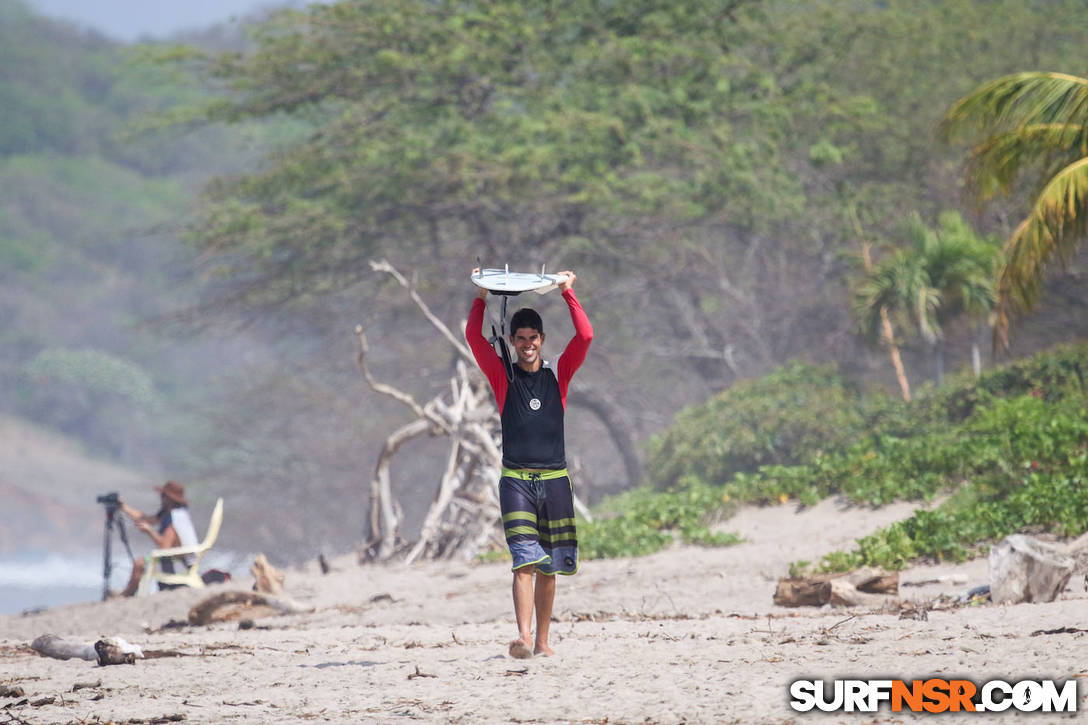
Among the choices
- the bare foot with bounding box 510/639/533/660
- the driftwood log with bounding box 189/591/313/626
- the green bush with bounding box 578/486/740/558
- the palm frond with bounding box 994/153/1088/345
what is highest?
the palm frond with bounding box 994/153/1088/345

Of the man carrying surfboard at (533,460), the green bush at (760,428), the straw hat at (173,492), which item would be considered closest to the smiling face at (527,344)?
the man carrying surfboard at (533,460)

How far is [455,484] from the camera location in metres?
14.8

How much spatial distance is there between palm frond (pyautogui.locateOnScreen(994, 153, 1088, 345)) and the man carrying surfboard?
275 inches

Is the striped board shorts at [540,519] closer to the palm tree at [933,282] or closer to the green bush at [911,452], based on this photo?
the green bush at [911,452]

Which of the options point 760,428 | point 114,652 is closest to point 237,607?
point 114,652

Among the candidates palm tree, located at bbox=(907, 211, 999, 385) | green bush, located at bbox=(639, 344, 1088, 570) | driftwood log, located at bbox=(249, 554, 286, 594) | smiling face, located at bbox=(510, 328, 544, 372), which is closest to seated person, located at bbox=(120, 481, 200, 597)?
driftwood log, located at bbox=(249, 554, 286, 594)

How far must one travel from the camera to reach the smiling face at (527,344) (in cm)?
635

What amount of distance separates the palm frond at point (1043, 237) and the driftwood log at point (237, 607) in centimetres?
726

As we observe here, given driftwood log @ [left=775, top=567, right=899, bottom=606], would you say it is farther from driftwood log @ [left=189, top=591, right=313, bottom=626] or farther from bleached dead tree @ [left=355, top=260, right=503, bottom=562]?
bleached dead tree @ [left=355, top=260, right=503, bottom=562]

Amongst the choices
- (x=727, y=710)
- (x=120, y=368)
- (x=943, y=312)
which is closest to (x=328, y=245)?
(x=943, y=312)

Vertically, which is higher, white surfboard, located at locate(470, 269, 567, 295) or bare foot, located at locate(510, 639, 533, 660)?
white surfboard, located at locate(470, 269, 567, 295)

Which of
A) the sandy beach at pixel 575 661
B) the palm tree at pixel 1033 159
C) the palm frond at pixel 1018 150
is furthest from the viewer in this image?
the palm frond at pixel 1018 150

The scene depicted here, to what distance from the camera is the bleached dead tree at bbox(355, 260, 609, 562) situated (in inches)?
564

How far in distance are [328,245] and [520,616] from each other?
15773mm
